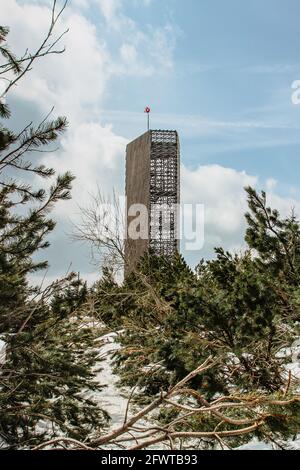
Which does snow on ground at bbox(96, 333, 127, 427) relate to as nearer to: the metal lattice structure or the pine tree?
the pine tree

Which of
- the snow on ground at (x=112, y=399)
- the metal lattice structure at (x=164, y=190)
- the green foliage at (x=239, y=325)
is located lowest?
the snow on ground at (x=112, y=399)

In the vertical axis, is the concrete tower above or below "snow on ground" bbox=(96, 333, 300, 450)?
above

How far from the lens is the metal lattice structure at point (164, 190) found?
16.5 m

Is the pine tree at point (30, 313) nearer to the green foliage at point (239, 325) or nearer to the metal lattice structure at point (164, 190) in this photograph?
the green foliage at point (239, 325)

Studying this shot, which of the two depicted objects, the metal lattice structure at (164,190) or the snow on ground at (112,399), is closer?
the snow on ground at (112,399)

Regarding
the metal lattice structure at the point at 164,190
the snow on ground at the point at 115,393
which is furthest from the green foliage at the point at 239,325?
the metal lattice structure at the point at 164,190

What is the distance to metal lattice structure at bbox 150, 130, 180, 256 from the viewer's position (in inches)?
651

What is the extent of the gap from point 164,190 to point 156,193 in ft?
0.87

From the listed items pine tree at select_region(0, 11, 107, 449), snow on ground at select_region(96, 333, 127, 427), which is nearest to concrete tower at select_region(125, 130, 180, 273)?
snow on ground at select_region(96, 333, 127, 427)

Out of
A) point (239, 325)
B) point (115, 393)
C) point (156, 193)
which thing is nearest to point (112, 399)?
point (115, 393)

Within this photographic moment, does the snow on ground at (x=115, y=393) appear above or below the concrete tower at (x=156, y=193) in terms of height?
below

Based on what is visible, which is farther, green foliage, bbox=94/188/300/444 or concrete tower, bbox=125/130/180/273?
concrete tower, bbox=125/130/180/273

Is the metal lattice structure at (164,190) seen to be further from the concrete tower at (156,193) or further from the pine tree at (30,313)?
the pine tree at (30,313)

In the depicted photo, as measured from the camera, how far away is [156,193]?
16812 mm
